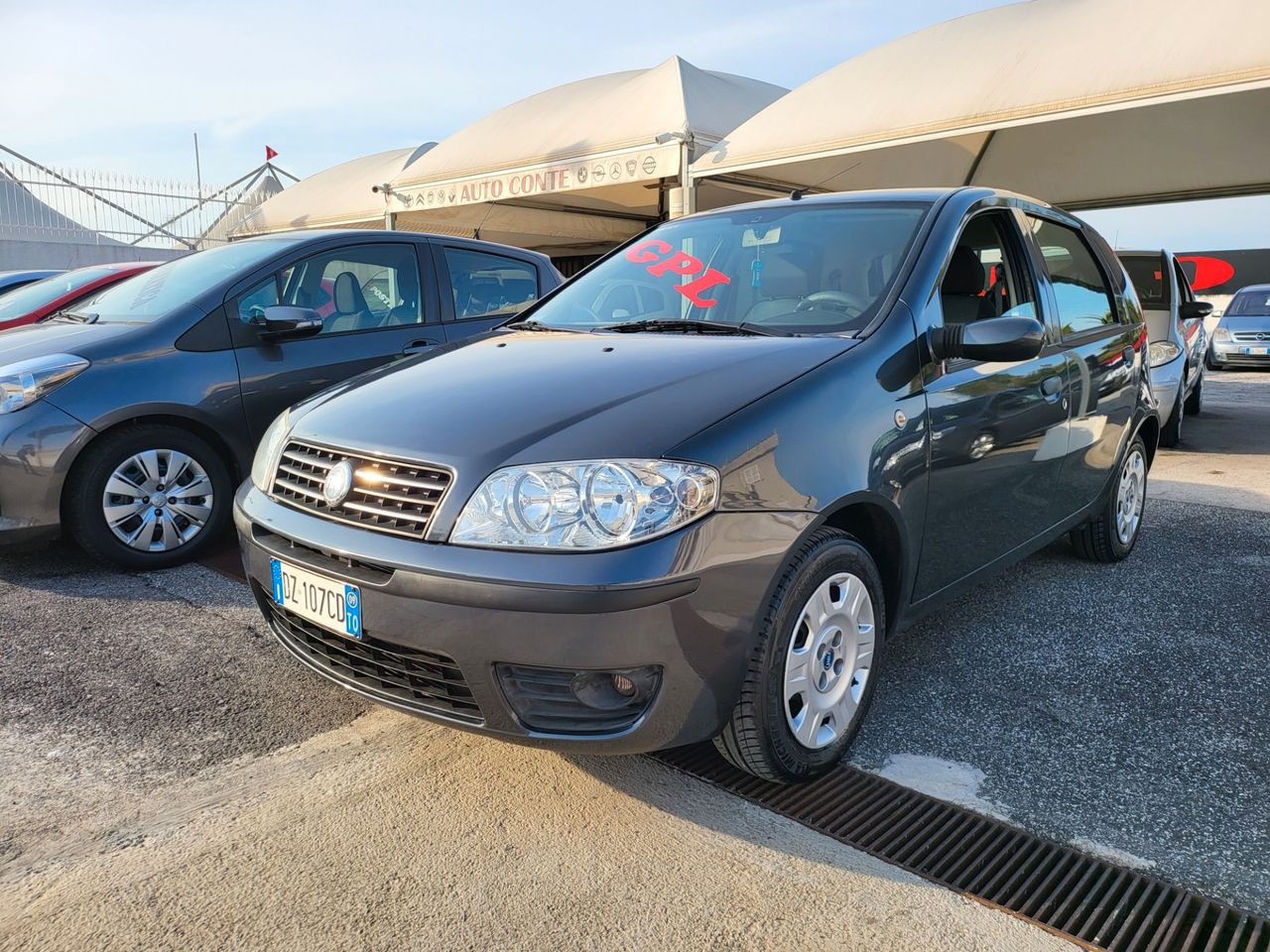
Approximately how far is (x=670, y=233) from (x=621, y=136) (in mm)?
7901

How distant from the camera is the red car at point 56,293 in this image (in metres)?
6.23

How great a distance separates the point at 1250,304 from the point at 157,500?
16630 mm

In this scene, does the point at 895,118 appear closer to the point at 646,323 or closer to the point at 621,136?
the point at 621,136

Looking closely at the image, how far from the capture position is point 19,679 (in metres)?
2.97

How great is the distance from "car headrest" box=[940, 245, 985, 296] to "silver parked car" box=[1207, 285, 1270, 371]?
14831 mm

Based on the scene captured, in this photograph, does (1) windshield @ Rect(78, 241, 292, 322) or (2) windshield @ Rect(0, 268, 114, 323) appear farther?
(2) windshield @ Rect(0, 268, 114, 323)

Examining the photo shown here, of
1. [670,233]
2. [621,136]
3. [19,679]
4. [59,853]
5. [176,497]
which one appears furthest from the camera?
[621,136]

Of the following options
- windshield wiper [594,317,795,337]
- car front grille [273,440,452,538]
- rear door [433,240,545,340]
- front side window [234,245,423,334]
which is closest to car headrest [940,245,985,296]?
windshield wiper [594,317,795,337]

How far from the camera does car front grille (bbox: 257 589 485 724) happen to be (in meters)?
2.12

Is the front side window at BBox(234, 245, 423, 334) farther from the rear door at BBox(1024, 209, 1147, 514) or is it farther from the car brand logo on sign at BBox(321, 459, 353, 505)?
the rear door at BBox(1024, 209, 1147, 514)

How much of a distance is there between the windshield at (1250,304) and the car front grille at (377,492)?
16799 millimetres

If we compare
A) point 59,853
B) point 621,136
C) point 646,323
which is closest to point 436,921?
point 59,853

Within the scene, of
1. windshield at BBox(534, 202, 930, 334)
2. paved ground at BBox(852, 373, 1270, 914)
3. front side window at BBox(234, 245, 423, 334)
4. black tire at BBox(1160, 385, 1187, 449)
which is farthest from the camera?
black tire at BBox(1160, 385, 1187, 449)

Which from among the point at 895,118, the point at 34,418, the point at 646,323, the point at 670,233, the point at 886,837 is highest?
the point at 895,118
